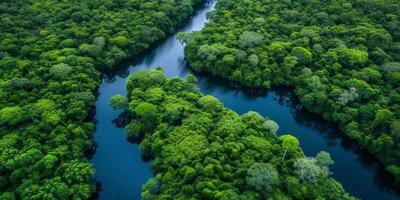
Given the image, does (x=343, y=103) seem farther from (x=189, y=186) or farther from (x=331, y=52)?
(x=189, y=186)

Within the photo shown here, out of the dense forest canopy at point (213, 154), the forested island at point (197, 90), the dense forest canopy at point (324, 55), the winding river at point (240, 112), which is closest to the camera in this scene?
the dense forest canopy at point (213, 154)

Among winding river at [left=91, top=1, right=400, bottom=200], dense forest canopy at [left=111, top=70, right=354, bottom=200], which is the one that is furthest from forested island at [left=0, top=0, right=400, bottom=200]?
winding river at [left=91, top=1, right=400, bottom=200]

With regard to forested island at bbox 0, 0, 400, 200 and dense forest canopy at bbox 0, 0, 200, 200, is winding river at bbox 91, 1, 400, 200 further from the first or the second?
dense forest canopy at bbox 0, 0, 200, 200

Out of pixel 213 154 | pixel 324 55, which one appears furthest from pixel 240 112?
pixel 324 55

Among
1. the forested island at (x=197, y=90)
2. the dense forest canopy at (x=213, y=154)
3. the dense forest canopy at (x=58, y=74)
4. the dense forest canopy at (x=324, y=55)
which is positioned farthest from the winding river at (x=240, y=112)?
the dense forest canopy at (x=213, y=154)

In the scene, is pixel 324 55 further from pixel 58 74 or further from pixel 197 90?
pixel 58 74

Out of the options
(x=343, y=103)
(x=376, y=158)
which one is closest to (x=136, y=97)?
(x=343, y=103)

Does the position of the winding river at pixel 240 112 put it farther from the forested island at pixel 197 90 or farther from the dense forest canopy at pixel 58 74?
the dense forest canopy at pixel 58 74
